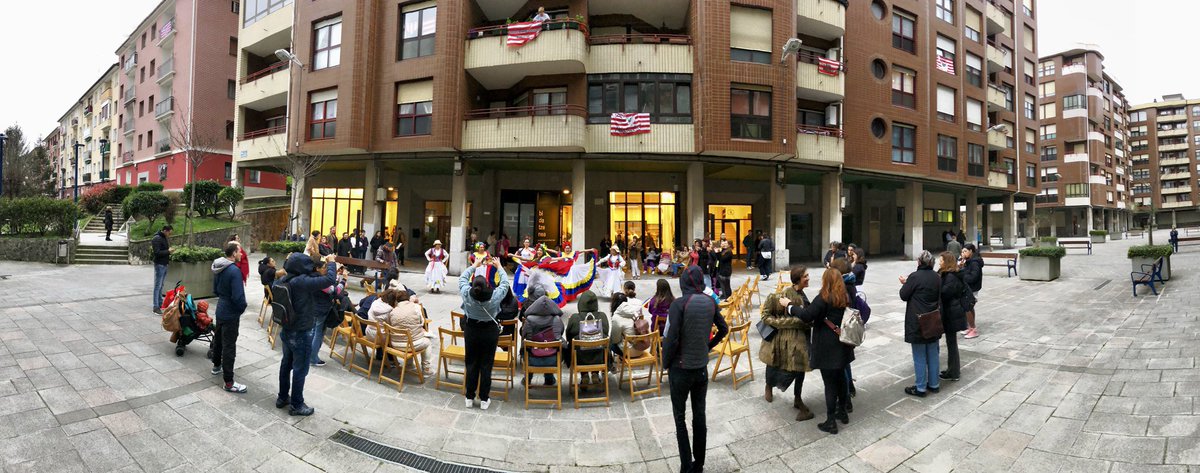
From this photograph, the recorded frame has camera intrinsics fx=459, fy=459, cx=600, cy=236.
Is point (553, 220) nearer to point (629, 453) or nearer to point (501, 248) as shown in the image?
point (501, 248)

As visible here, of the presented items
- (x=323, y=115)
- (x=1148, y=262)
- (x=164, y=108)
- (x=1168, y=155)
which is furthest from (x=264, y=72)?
(x=1168, y=155)

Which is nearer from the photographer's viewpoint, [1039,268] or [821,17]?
[1039,268]

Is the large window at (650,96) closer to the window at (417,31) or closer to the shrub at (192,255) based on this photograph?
the window at (417,31)

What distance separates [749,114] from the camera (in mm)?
17797

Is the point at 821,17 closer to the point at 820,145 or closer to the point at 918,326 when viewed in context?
the point at 820,145

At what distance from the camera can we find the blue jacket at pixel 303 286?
4.97 m

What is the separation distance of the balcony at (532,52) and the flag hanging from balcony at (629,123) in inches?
95.0

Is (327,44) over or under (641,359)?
over

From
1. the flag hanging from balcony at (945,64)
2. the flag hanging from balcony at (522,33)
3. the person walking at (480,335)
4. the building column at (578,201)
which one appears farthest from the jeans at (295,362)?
the flag hanging from balcony at (945,64)

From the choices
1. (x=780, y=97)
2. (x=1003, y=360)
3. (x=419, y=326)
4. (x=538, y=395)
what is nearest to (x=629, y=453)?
(x=538, y=395)

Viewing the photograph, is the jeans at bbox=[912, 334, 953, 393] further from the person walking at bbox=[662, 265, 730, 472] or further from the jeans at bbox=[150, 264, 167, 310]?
the jeans at bbox=[150, 264, 167, 310]

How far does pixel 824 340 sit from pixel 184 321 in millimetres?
8403

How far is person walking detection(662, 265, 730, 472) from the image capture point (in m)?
3.92

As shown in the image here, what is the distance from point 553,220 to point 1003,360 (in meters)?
18.8
